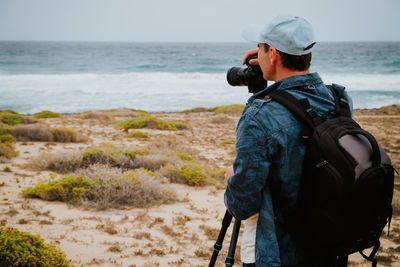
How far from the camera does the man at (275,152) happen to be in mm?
1372

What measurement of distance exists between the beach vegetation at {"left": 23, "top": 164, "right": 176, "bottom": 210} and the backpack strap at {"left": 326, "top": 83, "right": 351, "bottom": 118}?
12.5 feet

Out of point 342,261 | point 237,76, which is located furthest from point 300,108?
point 342,261

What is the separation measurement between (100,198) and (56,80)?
33.4m

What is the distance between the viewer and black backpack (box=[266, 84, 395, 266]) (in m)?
1.25

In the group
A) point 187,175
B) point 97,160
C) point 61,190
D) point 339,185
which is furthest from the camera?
point 97,160

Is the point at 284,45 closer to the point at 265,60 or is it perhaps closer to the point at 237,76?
the point at 265,60

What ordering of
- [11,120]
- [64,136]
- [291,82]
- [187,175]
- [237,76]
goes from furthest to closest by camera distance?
[11,120]
[64,136]
[187,175]
[237,76]
[291,82]

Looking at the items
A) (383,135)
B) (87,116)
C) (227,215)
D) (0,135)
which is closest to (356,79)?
(383,135)

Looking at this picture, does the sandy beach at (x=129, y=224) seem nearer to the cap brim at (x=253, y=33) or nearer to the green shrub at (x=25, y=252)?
the green shrub at (x=25, y=252)

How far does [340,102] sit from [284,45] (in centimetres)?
39

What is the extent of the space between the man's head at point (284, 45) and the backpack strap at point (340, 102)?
20cm

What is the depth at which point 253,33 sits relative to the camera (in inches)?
62.7

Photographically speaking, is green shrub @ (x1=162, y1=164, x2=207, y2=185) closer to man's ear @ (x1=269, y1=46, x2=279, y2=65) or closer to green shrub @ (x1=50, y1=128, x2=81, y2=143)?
green shrub @ (x1=50, y1=128, x2=81, y2=143)

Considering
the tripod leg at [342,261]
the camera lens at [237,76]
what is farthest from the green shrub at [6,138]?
the tripod leg at [342,261]
